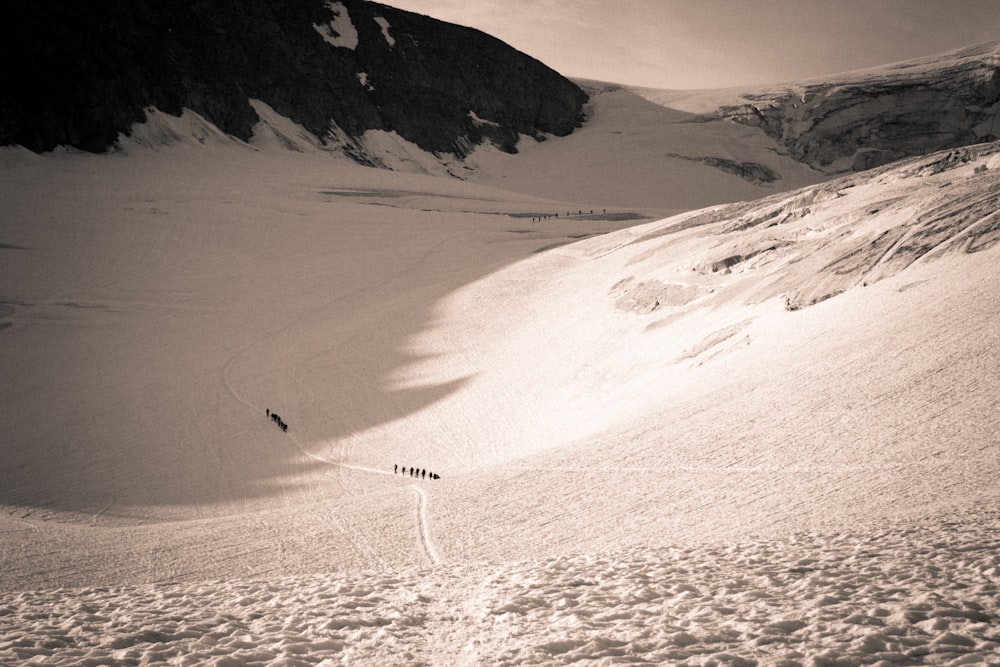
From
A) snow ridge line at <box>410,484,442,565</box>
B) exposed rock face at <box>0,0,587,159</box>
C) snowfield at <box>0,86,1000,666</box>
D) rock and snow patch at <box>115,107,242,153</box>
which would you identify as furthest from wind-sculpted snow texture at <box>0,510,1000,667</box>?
rock and snow patch at <box>115,107,242,153</box>

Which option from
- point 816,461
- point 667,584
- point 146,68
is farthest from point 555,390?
point 146,68

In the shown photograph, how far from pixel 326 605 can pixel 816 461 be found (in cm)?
686

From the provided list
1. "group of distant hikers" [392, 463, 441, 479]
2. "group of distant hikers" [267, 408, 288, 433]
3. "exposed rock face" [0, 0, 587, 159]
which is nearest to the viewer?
"group of distant hikers" [392, 463, 441, 479]

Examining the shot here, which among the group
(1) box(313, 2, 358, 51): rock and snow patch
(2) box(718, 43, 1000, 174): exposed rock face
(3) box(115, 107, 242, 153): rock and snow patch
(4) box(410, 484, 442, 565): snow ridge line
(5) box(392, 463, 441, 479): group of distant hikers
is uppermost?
(1) box(313, 2, 358, 51): rock and snow patch

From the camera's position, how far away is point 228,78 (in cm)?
6681

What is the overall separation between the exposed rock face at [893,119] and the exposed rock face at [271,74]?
28106 mm

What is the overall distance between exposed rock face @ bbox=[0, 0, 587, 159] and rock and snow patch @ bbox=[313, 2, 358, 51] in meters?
0.15

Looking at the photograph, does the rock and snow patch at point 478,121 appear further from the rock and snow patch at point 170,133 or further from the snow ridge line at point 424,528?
the snow ridge line at point 424,528

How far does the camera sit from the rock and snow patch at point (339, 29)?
79625 mm

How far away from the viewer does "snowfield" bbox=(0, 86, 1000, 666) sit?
6.65 metres

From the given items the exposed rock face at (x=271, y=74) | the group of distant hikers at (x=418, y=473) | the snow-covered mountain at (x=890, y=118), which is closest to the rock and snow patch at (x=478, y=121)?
the exposed rock face at (x=271, y=74)

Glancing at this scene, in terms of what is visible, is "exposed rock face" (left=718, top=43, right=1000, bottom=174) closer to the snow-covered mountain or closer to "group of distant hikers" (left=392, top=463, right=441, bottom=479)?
the snow-covered mountain

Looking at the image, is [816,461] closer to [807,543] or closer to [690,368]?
[807,543]

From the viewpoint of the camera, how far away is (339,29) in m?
81.7
